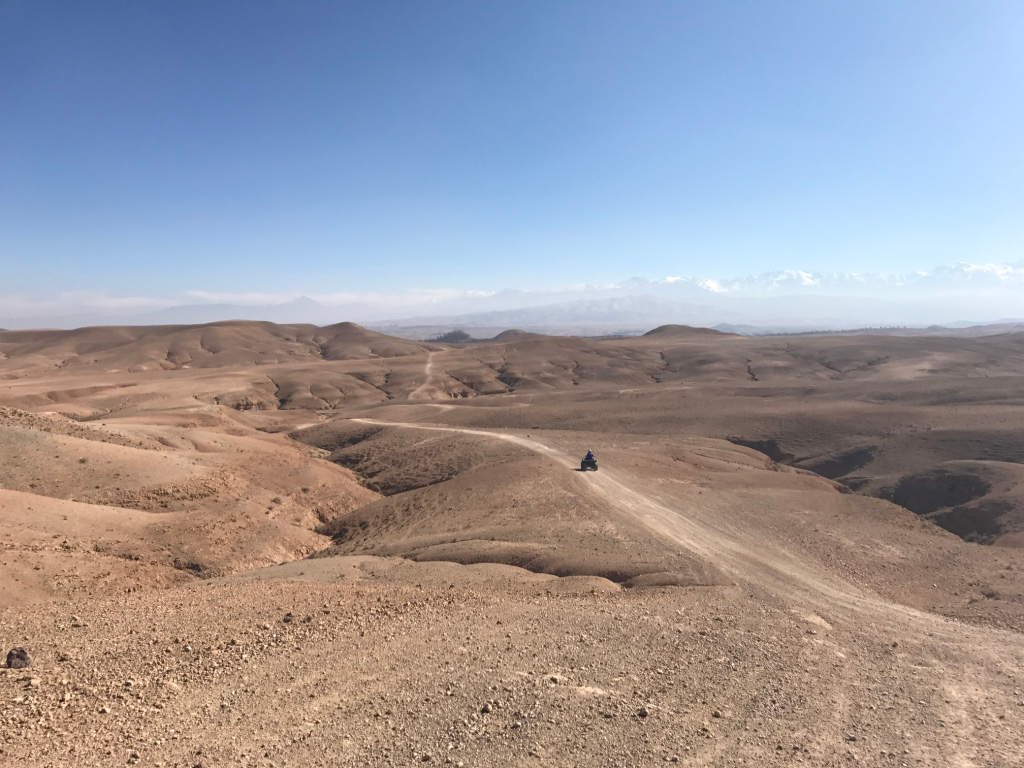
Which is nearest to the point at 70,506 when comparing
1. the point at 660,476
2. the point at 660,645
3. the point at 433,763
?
the point at 433,763

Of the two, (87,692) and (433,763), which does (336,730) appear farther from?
(87,692)

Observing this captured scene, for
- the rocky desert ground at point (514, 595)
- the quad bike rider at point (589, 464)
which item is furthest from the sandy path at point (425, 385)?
the quad bike rider at point (589, 464)

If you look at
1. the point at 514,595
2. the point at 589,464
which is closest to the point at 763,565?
the point at 514,595

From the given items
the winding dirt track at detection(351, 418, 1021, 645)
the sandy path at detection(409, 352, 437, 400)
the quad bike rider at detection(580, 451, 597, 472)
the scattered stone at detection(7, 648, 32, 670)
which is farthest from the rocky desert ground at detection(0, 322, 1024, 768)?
the sandy path at detection(409, 352, 437, 400)

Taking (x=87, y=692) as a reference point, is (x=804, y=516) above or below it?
below

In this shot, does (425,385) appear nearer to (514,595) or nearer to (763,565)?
(763,565)

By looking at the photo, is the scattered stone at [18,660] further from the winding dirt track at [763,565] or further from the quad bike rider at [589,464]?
the quad bike rider at [589,464]

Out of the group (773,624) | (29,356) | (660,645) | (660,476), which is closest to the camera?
(660,645)
